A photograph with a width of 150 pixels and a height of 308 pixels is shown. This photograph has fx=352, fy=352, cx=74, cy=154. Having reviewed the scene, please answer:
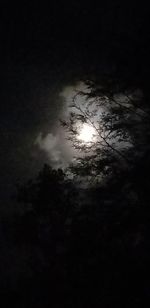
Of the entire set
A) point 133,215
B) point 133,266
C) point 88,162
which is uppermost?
point 88,162

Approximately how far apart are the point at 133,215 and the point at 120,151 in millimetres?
2821

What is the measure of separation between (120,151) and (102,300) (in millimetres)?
5324

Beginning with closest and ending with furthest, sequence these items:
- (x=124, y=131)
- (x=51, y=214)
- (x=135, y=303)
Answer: (x=135, y=303), (x=124, y=131), (x=51, y=214)

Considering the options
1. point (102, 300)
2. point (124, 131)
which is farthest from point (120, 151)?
point (102, 300)

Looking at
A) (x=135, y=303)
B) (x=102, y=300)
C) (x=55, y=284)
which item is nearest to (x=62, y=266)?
(x=55, y=284)

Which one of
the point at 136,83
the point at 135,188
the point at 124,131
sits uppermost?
the point at 136,83

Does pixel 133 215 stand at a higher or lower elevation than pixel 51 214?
lower

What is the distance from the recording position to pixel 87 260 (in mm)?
11398

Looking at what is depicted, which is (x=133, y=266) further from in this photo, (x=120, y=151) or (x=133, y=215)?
(x=120, y=151)

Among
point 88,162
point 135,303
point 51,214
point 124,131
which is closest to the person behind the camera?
point 135,303

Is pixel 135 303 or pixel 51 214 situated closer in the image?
pixel 135 303

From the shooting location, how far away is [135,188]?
1155 centimetres

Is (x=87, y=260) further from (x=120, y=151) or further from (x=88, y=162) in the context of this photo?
(x=120, y=151)

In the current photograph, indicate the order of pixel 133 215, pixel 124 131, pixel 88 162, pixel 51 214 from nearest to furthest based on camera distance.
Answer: pixel 133 215, pixel 88 162, pixel 124 131, pixel 51 214
